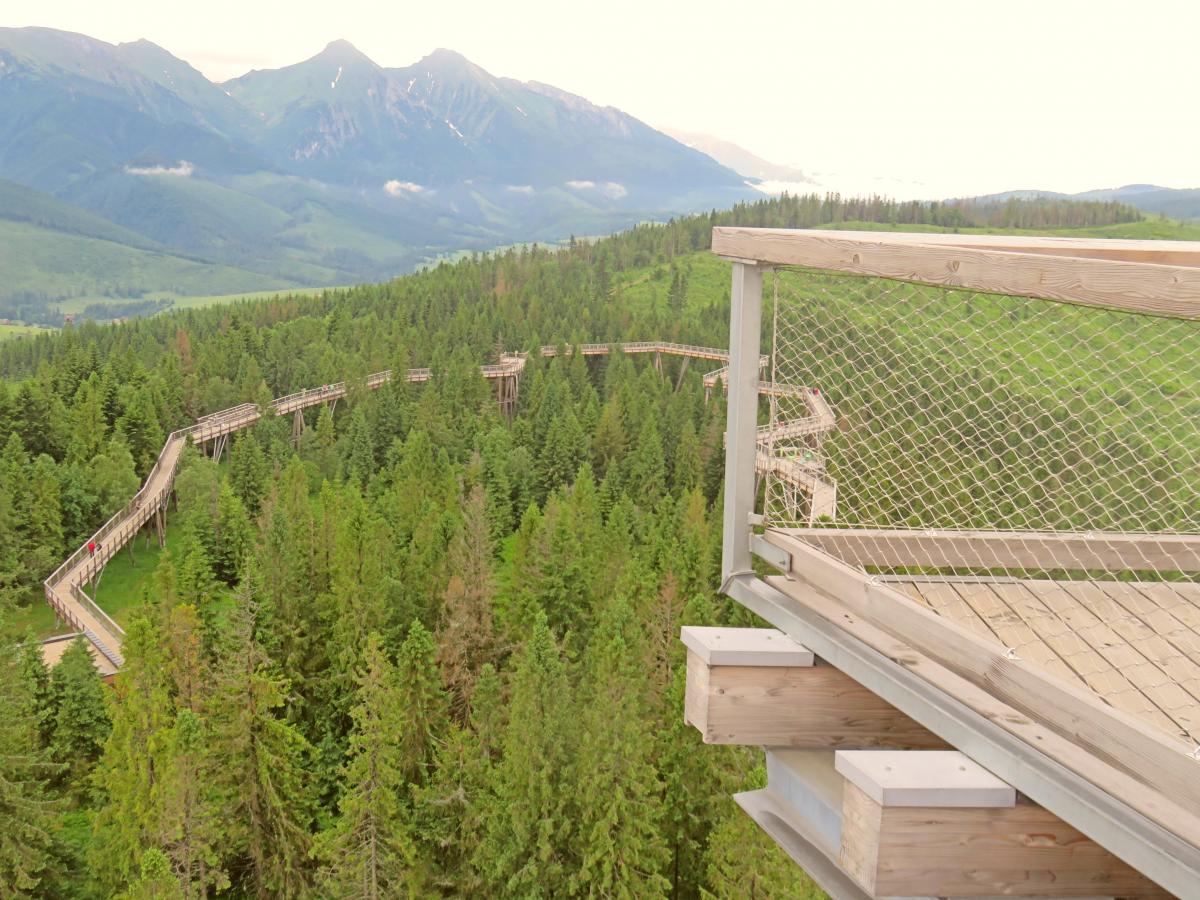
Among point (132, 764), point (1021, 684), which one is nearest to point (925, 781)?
point (1021, 684)

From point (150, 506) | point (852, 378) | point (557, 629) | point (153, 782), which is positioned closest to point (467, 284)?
point (150, 506)

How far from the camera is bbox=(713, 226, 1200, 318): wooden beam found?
10.3ft

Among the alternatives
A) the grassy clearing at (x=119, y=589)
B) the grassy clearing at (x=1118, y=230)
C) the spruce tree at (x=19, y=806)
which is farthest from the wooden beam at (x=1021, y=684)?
the grassy clearing at (x=1118, y=230)

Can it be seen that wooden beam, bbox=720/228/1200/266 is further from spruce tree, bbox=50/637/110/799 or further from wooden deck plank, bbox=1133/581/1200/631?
spruce tree, bbox=50/637/110/799

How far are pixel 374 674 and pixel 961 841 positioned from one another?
2391 cm

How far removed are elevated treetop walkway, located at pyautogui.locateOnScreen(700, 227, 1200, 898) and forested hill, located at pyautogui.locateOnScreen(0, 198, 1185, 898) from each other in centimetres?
1752

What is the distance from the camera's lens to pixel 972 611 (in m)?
4.27

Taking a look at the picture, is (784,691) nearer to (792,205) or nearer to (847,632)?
(847,632)

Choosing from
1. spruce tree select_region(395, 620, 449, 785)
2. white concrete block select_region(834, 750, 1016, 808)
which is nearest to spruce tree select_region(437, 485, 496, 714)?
spruce tree select_region(395, 620, 449, 785)

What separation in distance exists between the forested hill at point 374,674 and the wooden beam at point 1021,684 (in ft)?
59.0

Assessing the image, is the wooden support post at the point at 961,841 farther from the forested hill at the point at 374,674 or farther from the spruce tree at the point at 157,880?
the spruce tree at the point at 157,880

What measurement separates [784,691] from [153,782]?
2690 cm

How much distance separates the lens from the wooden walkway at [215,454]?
18.7 feet

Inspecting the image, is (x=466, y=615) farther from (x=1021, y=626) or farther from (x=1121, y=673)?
(x=1121, y=673)
